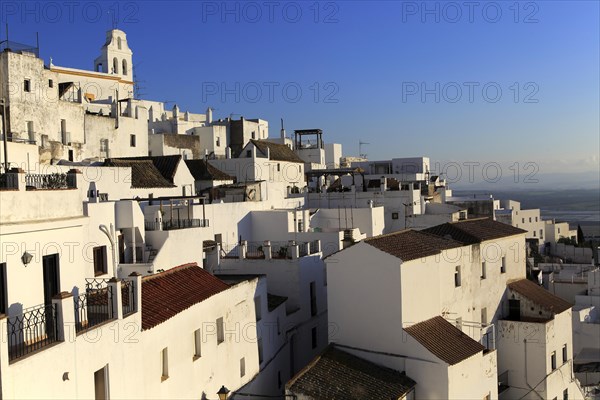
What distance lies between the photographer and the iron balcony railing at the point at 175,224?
23.5m

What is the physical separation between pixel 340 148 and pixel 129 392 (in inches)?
2403

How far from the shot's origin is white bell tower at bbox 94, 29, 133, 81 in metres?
58.4

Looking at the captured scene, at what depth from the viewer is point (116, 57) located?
194ft

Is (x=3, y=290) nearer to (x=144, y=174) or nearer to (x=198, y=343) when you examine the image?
(x=198, y=343)

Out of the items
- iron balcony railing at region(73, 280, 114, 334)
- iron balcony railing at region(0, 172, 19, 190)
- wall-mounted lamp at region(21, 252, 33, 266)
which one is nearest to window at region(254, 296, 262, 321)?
iron balcony railing at region(73, 280, 114, 334)

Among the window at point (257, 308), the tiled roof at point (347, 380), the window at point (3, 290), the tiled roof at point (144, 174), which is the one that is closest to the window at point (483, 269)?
the tiled roof at point (347, 380)

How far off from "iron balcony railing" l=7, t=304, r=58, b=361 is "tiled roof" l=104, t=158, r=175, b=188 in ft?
62.1

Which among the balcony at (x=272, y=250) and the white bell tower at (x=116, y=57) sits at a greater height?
the white bell tower at (x=116, y=57)

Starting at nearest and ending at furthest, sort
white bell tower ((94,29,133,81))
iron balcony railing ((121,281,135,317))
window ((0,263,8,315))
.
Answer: window ((0,263,8,315)) → iron balcony railing ((121,281,135,317)) → white bell tower ((94,29,133,81))

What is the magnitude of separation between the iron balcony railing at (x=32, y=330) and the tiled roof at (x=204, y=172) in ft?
90.8

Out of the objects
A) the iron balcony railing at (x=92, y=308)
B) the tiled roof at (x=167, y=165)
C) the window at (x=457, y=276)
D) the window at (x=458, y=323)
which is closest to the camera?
the iron balcony railing at (x=92, y=308)

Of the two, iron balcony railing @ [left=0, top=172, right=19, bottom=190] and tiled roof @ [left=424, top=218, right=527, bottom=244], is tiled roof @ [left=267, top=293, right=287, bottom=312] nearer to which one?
tiled roof @ [left=424, top=218, right=527, bottom=244]

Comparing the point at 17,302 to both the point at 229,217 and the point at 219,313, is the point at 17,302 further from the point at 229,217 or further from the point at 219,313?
the point at 229,217

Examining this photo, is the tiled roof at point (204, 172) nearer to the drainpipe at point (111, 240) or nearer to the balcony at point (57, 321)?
the drainpipe at point (111, 240)
